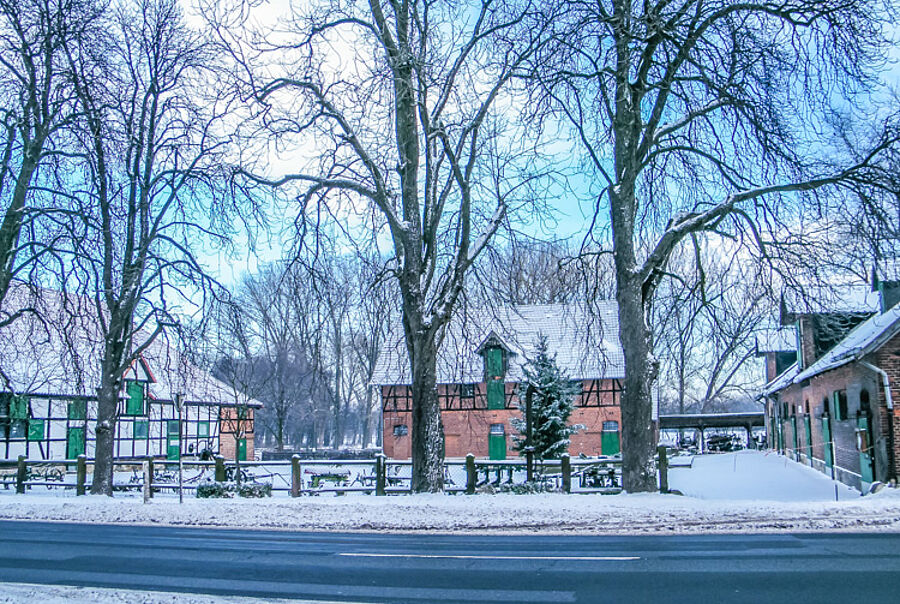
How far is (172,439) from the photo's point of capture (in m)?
42.7

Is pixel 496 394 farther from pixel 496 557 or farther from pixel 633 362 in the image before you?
pixel 496 557

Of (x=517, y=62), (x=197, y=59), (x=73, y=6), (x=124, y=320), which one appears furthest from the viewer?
(x=124, y=320)

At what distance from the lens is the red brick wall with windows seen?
1636 inches

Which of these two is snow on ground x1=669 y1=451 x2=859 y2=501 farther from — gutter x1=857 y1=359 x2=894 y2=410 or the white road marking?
the white road marking

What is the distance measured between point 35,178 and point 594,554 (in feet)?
50.2

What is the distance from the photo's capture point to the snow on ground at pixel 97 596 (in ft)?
24.6

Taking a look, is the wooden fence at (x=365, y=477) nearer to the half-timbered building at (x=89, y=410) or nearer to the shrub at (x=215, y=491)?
the shrub at (x=215, y=491)

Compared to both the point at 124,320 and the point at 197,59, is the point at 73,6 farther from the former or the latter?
the point at 124,320

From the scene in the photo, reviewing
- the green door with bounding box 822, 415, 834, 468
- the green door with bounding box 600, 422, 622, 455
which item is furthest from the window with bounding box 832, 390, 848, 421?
the green door with bounding box 600, 422, 622, 455

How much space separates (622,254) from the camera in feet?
51.9

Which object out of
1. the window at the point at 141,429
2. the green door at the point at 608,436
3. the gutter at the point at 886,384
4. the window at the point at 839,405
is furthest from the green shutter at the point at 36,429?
the gutter at the point at 886,384

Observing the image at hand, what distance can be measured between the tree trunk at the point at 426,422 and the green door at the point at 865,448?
33.4 ft

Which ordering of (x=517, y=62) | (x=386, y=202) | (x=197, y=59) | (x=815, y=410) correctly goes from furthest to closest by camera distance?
(x=815, y=410) < (x=197, y=59) < (x=386, y=202) < (x=517, y=62)

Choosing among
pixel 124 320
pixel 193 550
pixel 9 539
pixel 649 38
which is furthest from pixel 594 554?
pixel 124 320
